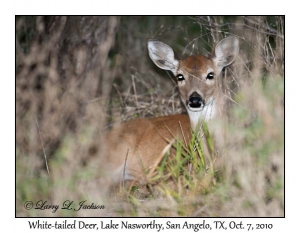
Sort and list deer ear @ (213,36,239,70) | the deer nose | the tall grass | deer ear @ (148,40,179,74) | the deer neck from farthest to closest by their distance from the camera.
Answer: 1. deer ear @ (148,40,179,74)
2. deer ear @ (213,36,239,70)
3. the deer neck
4. the deer nose
5. the tall grass

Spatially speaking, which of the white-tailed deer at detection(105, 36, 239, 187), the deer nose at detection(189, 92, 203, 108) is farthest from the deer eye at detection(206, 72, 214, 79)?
the deer nose at detection(189, 92, 203, 108)

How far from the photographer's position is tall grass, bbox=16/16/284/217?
6.16 m

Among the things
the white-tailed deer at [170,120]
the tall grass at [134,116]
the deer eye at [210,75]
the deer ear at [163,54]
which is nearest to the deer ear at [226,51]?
the white-tailed deer at [170,120]

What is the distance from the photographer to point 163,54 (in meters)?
8.38

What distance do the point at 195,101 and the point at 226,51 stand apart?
93 cm

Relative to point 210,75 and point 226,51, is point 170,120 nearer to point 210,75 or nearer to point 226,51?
point 210,75

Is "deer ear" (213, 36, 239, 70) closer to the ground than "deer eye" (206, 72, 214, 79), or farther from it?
farther from it

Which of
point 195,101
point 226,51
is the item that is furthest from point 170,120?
point 226,51

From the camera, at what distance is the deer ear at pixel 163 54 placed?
8.31 metres

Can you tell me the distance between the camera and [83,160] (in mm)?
7492

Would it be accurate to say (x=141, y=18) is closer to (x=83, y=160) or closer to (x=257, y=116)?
(x=83, y=160)

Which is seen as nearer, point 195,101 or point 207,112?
point 195,101

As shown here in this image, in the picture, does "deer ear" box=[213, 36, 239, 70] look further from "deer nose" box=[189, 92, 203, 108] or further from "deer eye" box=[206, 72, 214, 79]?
"deer nose" box=[189, 92, 203, 108]

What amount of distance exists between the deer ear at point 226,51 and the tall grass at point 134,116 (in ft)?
0.38
